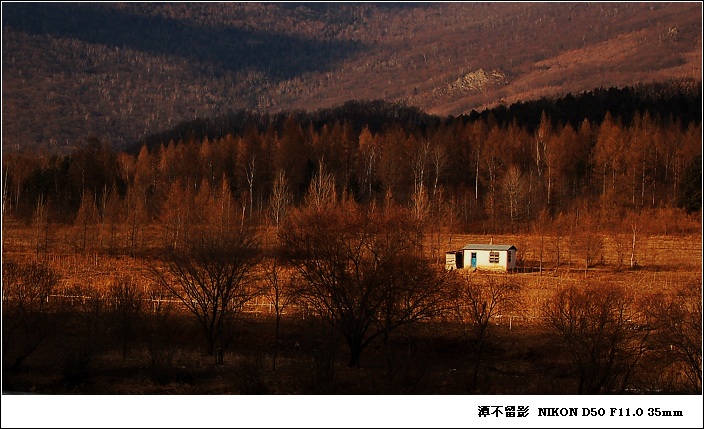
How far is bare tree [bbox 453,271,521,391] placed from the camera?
25359mm

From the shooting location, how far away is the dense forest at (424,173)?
199 ft

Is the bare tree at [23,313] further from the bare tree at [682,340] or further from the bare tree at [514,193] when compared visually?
the bare tree at [514,193]

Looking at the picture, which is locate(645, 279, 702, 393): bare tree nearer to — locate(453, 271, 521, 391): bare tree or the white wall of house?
locate(453, 271, 521, 391): bare tree

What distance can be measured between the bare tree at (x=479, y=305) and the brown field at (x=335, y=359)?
0.43 meters

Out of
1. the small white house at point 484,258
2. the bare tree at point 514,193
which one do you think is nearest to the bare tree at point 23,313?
the small white house at point 484,258

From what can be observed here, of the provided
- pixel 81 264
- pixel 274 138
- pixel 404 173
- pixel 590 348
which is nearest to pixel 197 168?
pixel 274 138

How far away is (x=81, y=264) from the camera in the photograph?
149ft

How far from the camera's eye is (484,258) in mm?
45656

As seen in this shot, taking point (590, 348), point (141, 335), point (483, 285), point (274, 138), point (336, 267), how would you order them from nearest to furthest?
point (590, 348), point (336, 267), point (141, 335), point (483, 285), point (274, 138)

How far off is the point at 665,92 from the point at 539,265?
216 feet

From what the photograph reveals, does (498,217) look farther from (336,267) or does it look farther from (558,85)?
(558,85)

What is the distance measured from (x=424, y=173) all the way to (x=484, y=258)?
77.6ft

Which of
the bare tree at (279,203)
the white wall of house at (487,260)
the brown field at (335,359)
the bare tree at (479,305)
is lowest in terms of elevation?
the brown field at (335,359)

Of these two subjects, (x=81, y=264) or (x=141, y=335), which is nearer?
(x=141, y=335)
